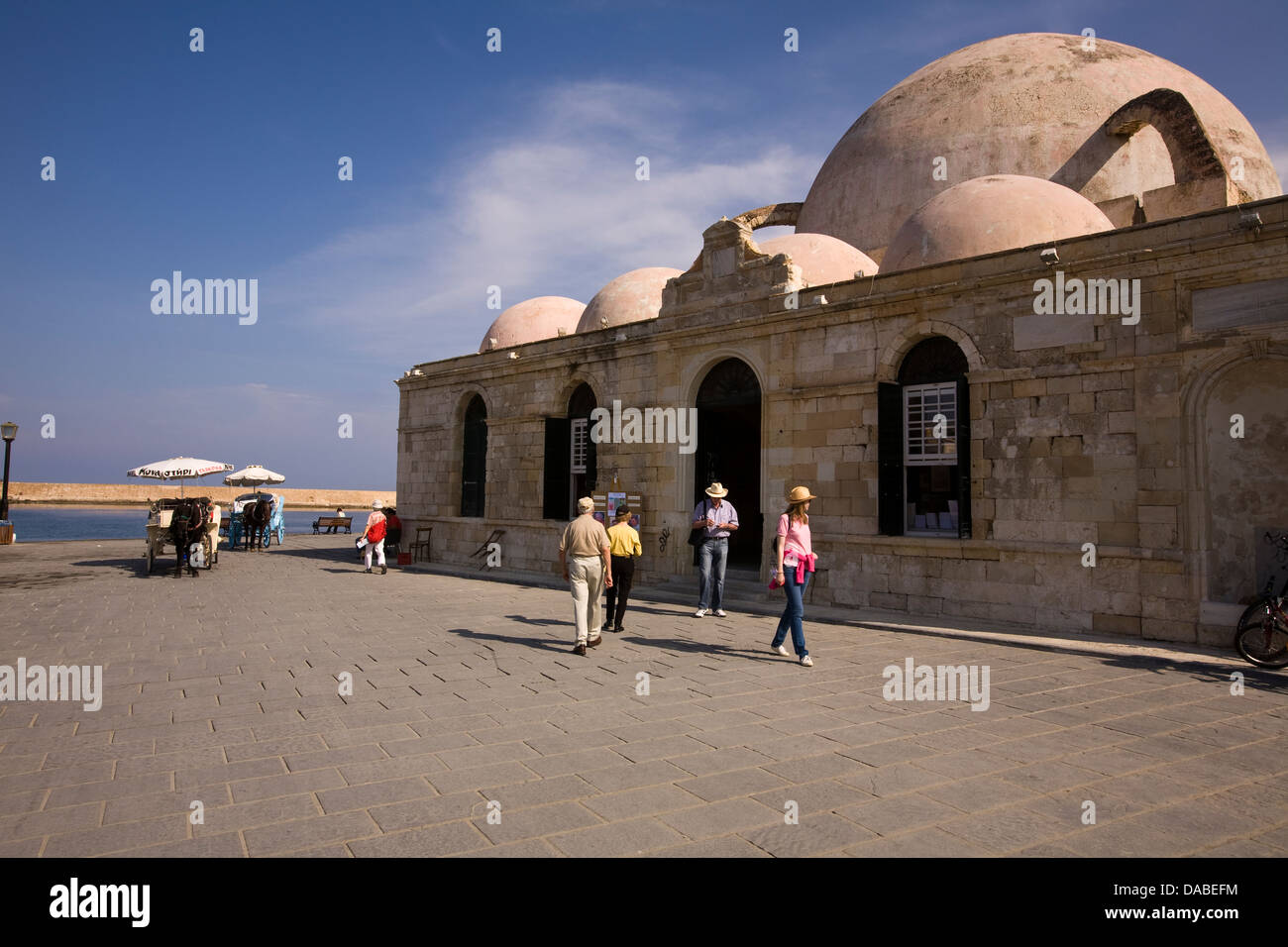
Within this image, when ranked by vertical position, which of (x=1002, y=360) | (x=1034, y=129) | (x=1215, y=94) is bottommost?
(x=1002, y=360)

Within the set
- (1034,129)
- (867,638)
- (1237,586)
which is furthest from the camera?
(1034,129)

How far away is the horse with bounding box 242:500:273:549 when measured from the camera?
23.3 meters

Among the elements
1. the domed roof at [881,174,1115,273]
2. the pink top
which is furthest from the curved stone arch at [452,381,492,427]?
the pink top

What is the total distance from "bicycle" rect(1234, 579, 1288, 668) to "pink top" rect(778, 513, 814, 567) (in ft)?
14.5

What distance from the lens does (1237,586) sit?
883 centimetres

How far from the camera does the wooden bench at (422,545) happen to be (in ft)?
66.6

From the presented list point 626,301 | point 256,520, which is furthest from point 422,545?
point 626,301

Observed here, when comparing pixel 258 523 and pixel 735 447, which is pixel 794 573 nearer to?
pixel 735 447

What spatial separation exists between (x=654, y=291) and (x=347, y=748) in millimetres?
14892

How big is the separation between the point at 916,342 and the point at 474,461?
12.2m

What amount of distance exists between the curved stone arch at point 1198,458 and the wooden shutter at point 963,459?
98.5 inches

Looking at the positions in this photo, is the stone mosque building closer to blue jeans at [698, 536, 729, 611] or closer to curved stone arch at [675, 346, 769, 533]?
curved stone arch at [675, 346, 769, 533]
